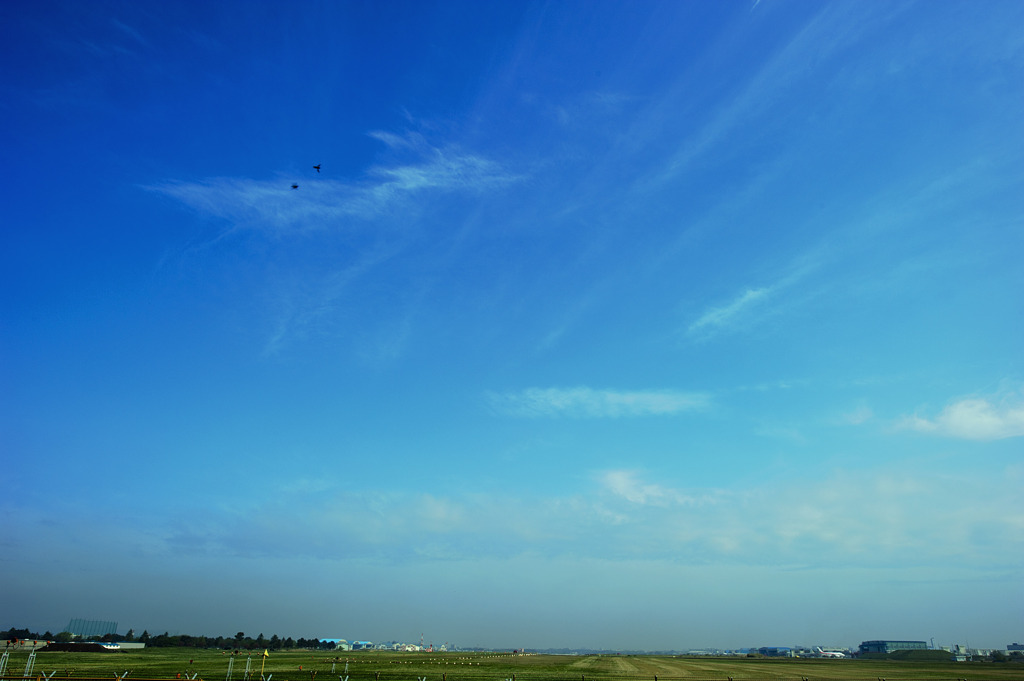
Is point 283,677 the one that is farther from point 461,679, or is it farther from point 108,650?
point 108,650

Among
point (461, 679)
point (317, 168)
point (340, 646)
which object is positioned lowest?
point (340, 646)

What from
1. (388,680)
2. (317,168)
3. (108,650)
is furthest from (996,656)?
(108,650)

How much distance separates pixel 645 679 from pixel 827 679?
829 inches

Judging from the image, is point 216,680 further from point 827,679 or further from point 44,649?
point 44,649

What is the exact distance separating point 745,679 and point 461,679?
3006cm

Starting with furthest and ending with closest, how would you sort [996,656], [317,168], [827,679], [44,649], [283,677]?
1. [996,656]
2. [44,649]
3. [827,679]
4. [283,677]
5. [317,168]

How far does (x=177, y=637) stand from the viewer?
639 ft

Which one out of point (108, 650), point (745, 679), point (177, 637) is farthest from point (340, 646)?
point (745, 679)

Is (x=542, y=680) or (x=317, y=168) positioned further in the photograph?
(x=542, y=680)

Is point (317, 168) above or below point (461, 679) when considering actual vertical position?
above

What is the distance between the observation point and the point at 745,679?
58938 mm

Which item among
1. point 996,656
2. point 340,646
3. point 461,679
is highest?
point 461,679

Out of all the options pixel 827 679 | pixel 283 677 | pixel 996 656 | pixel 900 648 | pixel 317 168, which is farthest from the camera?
pixel 900 648

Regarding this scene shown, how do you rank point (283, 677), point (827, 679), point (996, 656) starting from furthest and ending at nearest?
1. point (996, 656)
2. point (827, 679)
3. point (283, 677)
